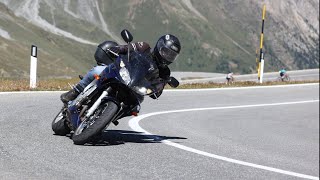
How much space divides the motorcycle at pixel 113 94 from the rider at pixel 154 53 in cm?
11

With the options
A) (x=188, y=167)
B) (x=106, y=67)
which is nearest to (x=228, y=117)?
(x=106, y=67)

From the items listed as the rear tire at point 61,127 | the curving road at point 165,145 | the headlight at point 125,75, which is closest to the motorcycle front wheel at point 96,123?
the curving road at point 165,145

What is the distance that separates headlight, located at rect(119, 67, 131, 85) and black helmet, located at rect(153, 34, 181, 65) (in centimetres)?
52

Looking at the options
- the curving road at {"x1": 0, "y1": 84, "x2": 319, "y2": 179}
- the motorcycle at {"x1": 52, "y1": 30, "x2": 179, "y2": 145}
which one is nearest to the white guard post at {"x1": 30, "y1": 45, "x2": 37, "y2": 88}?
the curving road at {"x1": 0, "y1": 84, "x2": 319, "y2": 179}

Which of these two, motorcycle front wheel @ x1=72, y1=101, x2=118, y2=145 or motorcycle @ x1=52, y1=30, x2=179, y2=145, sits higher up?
motorcycle @ x1=52, y1=30, x2=179, y2=145

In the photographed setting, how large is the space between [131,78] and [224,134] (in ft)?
12.5

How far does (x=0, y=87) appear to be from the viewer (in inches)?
587

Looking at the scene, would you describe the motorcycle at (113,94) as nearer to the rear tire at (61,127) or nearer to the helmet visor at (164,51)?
the helmet visor at (164,51)

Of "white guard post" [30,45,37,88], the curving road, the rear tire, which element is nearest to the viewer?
the curving road

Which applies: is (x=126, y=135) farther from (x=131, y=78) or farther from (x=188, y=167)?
(x=188, y=167)

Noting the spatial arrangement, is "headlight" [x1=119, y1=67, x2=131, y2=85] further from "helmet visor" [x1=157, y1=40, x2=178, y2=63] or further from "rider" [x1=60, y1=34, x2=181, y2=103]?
"helmet visor" [x1=157, y1=40, x2=178, y2=63]

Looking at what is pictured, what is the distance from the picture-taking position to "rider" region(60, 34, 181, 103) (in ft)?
25.5

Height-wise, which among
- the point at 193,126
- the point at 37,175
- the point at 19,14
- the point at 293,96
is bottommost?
the point at 37,175

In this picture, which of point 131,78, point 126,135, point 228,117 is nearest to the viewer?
point 131,78
